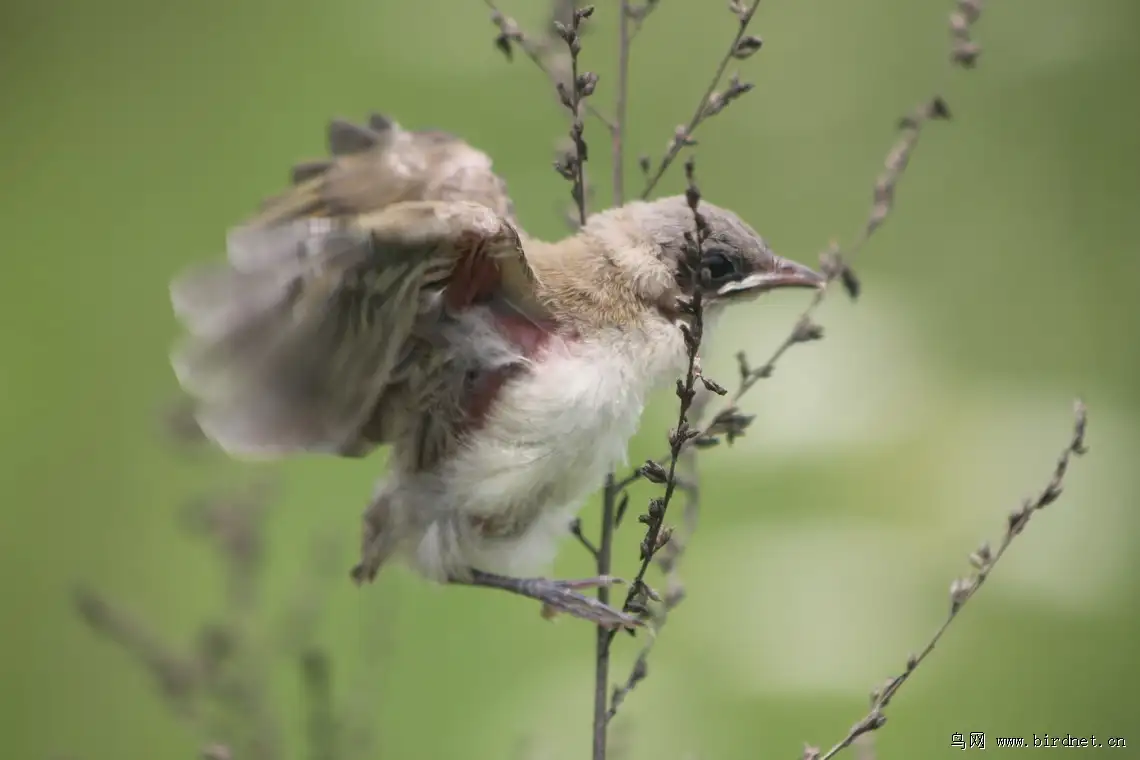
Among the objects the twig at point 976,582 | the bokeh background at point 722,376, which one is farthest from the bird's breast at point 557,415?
the bokeh background at point 722,376

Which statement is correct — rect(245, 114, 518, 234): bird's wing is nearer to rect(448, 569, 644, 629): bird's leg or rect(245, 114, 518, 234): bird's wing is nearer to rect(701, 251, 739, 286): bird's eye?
rect(701, 251, 739, 286): bird's eye

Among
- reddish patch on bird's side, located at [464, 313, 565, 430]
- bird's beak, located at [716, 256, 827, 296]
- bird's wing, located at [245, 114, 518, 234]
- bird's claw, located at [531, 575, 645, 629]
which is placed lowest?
bird's claw, located at [531, 575, 645, 629]

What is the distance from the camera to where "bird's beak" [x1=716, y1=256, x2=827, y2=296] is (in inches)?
26.7

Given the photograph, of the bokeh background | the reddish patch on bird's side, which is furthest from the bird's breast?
the bokeh background

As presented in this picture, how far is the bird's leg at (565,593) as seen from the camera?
2.01 ft

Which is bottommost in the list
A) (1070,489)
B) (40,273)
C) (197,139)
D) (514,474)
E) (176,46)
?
(514,474)

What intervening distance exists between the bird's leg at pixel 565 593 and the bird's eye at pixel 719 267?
0.65 ft

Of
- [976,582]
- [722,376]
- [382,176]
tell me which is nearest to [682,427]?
[976,582]

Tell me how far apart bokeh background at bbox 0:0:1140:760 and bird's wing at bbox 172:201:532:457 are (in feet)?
1.67

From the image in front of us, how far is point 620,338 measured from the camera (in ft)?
2.22

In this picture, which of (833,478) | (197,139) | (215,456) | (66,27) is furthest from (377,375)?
(66,27)

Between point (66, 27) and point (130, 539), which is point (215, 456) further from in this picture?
point (66, 27)

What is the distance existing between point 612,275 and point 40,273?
0.95 meters

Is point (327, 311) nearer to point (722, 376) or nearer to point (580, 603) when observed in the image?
point (580, 603)
